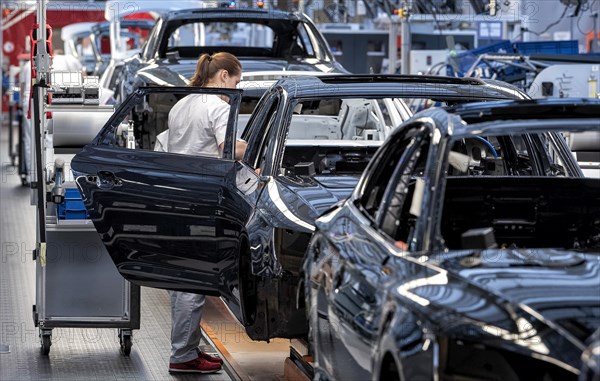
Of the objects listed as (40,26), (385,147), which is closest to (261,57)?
(40,26)

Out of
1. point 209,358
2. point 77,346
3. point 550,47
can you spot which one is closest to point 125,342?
point 77,346

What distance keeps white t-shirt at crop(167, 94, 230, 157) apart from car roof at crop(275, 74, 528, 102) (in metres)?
0.56

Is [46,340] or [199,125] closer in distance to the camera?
[199,125]

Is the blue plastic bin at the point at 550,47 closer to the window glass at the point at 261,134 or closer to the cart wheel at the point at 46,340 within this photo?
the window glass at the point at 261,134

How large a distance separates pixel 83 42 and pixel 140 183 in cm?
2199

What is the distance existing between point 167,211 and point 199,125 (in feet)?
2.86

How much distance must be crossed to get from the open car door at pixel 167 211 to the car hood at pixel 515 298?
2.85 metres

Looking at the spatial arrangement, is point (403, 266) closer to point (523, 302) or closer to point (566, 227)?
point (523, 302)

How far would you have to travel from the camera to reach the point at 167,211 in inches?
295

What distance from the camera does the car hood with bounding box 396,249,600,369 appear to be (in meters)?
3.90

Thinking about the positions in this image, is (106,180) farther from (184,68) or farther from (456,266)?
(184,68)

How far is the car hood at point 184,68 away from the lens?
13117 mm

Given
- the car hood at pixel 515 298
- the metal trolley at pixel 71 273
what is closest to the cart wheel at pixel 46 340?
the metal trolley at pixel 71 273

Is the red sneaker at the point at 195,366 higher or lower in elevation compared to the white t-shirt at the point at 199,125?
lower
